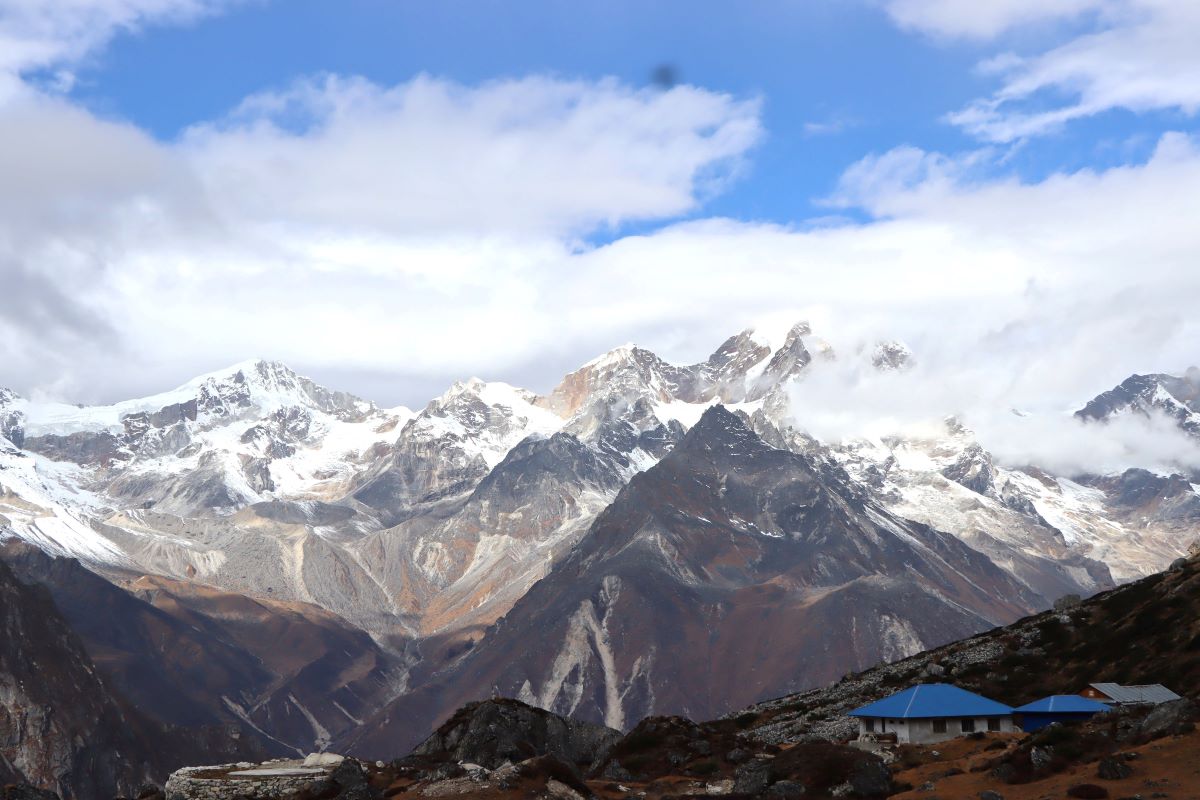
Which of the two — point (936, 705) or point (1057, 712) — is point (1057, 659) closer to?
point (1057, 712)

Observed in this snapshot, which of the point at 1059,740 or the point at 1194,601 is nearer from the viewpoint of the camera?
the point at 1059,740

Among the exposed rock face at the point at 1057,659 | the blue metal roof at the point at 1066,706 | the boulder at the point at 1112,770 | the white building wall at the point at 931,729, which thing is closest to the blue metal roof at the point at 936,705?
the white building wall at the point at 931,729

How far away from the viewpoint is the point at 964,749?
8700 centimetres

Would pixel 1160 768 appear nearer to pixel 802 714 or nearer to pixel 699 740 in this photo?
pixel 699 740

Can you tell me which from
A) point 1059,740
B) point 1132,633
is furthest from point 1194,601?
point 1059,740

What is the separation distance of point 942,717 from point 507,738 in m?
30.2

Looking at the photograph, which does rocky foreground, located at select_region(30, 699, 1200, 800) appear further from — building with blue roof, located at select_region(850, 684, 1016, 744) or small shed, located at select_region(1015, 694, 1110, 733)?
small shed, located at select_region(1015, 694, 1110, 733)

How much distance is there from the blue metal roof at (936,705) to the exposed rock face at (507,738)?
1933 centimetres

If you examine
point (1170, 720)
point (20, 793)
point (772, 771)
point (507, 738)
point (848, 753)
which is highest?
point (20, 793)

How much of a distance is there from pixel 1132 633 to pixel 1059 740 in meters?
59.4

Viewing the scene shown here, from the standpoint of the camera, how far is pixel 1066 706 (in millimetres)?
97562

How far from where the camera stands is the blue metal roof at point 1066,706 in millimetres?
96438

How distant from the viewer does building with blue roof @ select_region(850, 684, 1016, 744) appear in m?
96.2

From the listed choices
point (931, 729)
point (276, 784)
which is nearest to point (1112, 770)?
point (931, 729)
